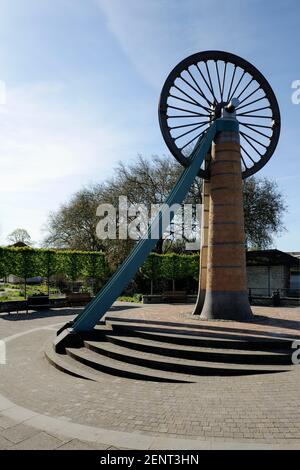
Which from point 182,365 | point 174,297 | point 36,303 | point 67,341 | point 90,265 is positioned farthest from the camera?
point 90,265

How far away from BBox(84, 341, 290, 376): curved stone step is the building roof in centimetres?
2012

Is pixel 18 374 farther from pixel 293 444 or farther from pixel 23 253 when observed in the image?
pixel 23 253

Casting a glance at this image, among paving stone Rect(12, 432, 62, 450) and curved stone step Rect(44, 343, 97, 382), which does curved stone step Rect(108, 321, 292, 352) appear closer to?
curved stone step Rect(44, 343, 97, 382)

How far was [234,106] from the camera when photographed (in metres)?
13.0

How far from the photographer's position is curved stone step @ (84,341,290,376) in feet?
25.5

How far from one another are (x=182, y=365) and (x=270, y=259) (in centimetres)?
2093

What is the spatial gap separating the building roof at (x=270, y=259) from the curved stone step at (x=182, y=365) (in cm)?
2012

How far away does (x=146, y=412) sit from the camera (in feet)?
19.3

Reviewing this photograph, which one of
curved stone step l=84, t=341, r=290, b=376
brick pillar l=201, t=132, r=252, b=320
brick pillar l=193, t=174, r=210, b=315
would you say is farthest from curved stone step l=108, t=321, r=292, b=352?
brick pillar l=193, t=174, r=210, b=315

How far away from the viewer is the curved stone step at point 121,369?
7711 millimetres

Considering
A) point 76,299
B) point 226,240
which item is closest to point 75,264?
point 76,299

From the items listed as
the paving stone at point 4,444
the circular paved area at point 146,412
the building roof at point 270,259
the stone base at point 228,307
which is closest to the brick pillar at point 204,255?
the stone base at point 228,307

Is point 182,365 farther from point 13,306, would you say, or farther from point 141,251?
point 13,306

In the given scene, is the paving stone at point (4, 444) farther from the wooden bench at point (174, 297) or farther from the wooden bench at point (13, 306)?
the wooden bench at point (174, 297)
